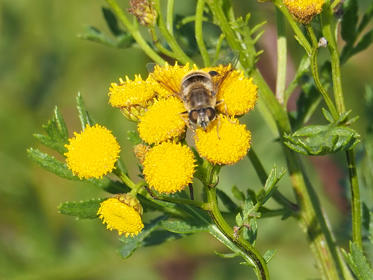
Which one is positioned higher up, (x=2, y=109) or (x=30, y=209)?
(x=2, y=109)

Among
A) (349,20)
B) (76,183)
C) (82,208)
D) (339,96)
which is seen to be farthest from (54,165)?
(76,183)

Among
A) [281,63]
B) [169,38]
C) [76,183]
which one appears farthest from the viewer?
[76,183]

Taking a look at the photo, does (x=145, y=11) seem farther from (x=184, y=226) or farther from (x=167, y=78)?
(x=184, y=226)

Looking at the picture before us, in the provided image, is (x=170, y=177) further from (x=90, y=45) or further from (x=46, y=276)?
(x=90, y=45)

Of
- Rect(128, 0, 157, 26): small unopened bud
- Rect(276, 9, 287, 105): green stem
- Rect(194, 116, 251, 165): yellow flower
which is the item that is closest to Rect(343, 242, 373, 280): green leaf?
Rect(194, 116, 251, 165): yellow flower

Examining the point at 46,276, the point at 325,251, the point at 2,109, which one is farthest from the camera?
the point at 2,109

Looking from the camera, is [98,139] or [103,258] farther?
[103,258]

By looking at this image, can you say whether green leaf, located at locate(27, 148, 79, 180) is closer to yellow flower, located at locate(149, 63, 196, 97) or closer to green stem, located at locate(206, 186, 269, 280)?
yellow flower, located at locate(149, 63, 196, 97)

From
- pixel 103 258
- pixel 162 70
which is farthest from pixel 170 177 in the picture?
pixel 103 258
